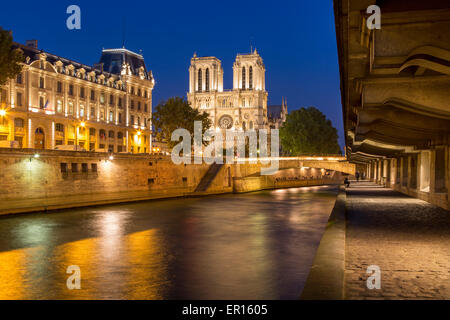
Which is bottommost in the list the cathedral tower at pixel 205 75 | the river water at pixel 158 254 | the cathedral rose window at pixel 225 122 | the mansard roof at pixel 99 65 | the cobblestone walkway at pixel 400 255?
the river water at pixel 158 254

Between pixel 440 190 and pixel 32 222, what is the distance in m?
23.0

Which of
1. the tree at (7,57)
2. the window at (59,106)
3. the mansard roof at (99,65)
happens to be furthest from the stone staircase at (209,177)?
the tree at (7,57)

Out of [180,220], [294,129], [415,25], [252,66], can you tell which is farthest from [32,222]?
[252,66]

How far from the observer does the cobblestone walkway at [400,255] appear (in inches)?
302

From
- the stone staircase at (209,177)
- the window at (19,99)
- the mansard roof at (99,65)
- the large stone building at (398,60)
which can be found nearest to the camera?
the large stone building at (398,60)

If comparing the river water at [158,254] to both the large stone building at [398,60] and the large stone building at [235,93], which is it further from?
the large stone building at [235,93]

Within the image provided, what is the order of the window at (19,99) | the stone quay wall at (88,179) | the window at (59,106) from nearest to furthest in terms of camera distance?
the stone quay wall at (88,179), the window at (19,99), the window at (59,106)

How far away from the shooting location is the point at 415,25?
7.07 metres

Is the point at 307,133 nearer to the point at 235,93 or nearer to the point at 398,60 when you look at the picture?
the point at 235,93

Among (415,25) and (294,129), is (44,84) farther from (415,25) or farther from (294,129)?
(415,25)

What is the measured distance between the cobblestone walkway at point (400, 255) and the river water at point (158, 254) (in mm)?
2211

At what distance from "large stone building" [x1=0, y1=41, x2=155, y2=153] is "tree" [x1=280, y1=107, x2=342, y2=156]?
89.9ft

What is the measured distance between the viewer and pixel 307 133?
87.7 m

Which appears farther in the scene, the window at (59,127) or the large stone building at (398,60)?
the window at (59,127)
